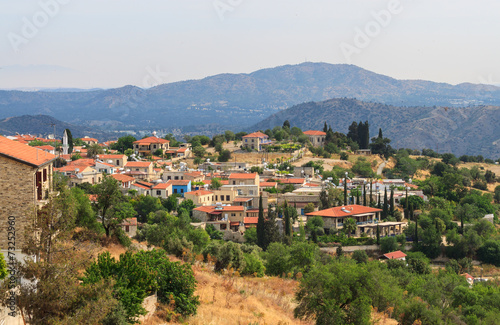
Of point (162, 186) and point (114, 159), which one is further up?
point (114, 159)

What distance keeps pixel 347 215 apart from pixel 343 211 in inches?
28.2

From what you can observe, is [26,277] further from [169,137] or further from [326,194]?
[169,137]

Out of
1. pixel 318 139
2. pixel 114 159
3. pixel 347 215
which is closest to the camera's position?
pixel 347 215

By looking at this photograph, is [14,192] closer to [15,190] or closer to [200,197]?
[15,190]

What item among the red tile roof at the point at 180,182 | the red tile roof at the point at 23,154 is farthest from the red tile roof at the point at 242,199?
the red tile roof at the point at 23,154

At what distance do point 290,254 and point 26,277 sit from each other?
19820 mm

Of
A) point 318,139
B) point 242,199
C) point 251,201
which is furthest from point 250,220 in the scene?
point 318,139

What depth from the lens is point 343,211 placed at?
4875cm

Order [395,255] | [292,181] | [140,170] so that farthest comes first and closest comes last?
[292,181], [140,170], [395,255]

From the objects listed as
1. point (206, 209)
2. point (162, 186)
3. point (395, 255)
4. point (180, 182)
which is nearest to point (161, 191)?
point (162, 186)

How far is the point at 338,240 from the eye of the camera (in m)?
45.0

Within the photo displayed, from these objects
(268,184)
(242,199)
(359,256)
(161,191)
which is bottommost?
(359,256)

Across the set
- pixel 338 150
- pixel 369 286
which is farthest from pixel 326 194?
pixel 369 286

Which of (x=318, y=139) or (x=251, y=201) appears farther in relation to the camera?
(x=318, y=139)
